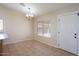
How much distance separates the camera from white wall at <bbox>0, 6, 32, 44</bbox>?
17.6 feet

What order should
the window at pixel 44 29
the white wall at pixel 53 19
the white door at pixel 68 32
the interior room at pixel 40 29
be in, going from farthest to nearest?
the window at pixel 44 29 → the white wall at pixel 53 19 → the interior room at pixel 40 29 → the white door at pixel 68 32

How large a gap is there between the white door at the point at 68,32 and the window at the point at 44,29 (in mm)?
1104

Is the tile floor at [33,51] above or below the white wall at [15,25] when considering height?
below

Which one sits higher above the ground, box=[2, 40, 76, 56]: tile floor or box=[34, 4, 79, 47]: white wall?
box=[34, 4, 79, 47]: white wall

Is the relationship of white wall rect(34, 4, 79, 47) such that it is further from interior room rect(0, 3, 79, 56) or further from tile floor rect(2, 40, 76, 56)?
tile floor rect(2, 40, 76, 56)

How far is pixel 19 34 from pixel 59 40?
3.07 m

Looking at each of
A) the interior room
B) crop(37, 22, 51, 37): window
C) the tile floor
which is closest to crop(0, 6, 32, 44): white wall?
the interior room

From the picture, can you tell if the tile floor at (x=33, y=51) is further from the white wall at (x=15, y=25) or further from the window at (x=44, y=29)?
the white wall at (x=15, y=25)

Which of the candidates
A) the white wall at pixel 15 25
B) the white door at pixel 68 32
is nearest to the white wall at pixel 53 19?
the white door at pixel 68 32

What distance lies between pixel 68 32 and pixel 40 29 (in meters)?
2.72

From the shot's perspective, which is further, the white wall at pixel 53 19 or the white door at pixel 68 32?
the white wall at pixel 53 19

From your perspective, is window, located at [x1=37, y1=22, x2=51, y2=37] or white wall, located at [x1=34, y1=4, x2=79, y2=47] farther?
window, located at [x1=37, y1=22, x2=51, y2=37]

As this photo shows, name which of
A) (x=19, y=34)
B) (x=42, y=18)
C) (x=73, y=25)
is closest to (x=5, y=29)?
(x=19, y=34)

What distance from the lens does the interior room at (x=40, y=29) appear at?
358 cm
